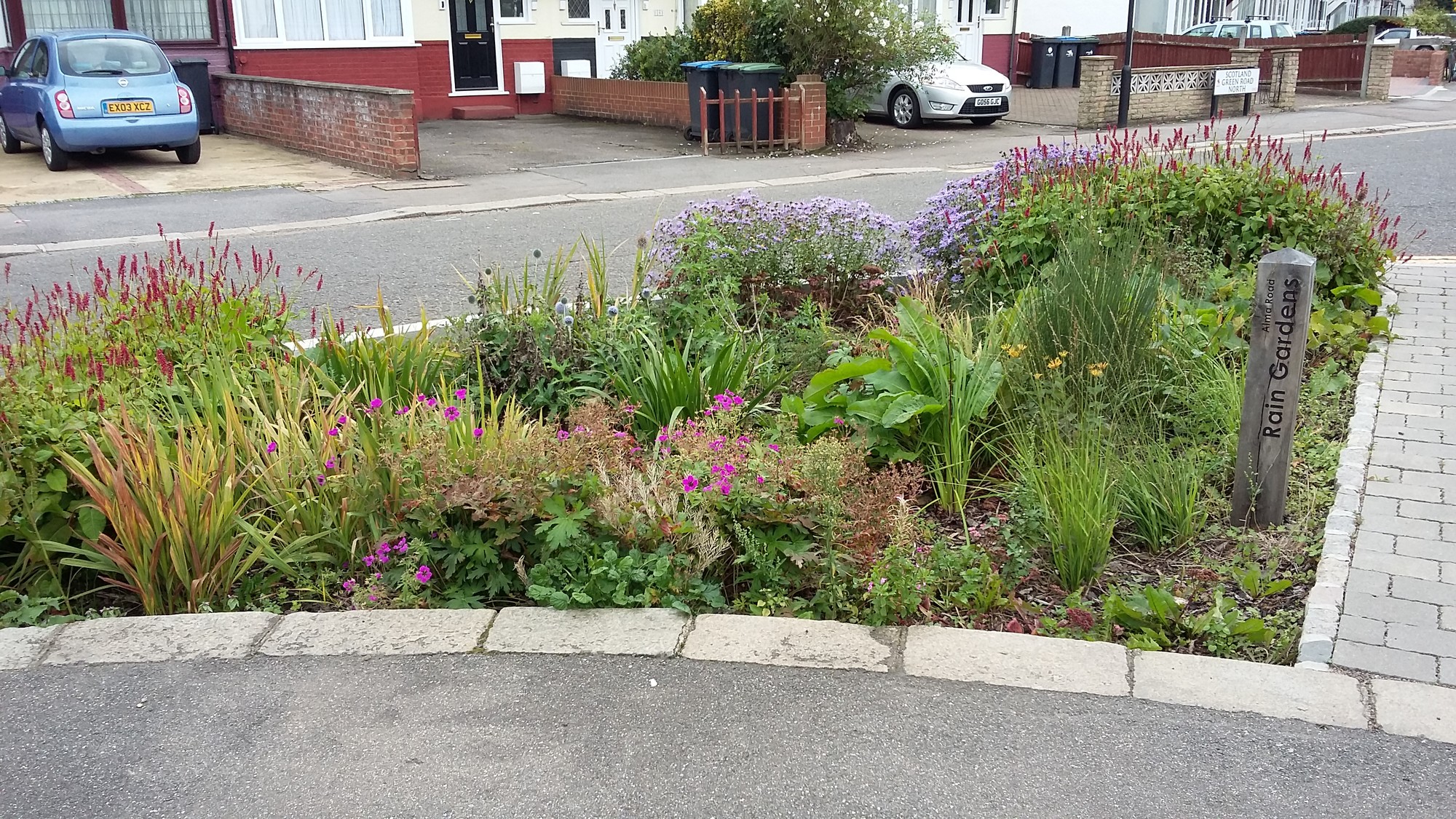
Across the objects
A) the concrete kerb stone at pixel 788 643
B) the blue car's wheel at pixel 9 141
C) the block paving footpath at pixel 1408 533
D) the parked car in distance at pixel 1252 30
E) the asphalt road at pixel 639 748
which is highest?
the parked car in distance at pixel 1252 30

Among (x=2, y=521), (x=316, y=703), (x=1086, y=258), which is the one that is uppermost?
(x=1086, y=258)

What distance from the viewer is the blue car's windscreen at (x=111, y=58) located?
1509 centimetres

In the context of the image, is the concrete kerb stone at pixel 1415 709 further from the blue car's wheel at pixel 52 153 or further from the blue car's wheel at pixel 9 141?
the blue car's wheel at pixel 9 141

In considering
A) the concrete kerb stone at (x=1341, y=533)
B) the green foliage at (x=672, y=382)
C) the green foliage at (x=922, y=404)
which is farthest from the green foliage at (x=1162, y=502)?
the green foliage at (x=672, y=382)

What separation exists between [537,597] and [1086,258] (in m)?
2.75

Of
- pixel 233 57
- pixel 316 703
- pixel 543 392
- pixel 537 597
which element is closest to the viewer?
pixel 316 703

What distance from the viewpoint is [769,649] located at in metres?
3.50

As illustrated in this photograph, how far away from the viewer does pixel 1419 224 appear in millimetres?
10812

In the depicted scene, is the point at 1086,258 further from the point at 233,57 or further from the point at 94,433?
the point at 233,57

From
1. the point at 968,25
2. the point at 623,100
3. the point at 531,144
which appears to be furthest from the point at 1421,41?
the point at 531,144

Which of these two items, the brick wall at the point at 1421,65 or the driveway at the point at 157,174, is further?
the brick wall at the point at 1421,65

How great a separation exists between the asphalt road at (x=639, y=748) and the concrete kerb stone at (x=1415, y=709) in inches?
2.2

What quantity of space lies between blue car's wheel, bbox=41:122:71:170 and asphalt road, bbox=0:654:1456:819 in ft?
44.1

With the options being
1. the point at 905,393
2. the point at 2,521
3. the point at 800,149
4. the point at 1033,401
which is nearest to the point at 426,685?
→ the point at 2,521
